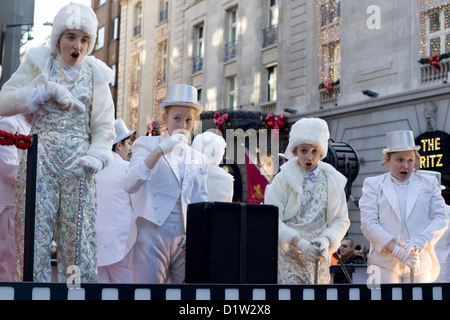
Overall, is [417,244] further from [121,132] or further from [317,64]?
[317,64]

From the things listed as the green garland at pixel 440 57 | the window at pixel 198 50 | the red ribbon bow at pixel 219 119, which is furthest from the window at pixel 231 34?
the green garland at pixel 440 57

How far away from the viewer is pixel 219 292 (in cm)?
230

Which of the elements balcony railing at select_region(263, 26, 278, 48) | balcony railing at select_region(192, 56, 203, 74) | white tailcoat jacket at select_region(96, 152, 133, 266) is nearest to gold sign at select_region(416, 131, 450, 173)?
balcony railing at select_region(263, 26, 278, 48)

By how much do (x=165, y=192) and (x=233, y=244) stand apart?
1219 mm

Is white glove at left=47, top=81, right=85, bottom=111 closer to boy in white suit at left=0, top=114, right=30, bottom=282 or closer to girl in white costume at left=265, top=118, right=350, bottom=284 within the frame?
boy in white suit at left=0, top=114, right=30, bottom=282

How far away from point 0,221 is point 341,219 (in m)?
2.42

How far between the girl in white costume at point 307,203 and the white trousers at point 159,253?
2.76 feet

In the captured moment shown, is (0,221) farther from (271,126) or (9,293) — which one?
(271,126)

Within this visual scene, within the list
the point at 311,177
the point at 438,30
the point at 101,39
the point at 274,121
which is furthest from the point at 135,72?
the point at 311,177

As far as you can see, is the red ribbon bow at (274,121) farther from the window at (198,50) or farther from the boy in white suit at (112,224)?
the boy in white suit at (112,224)

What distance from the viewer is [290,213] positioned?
15.9 ft

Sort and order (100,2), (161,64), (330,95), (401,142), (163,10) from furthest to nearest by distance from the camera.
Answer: (100,2), (163,10), (161,64), (330,95), (401,142)

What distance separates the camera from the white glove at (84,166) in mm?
3693
